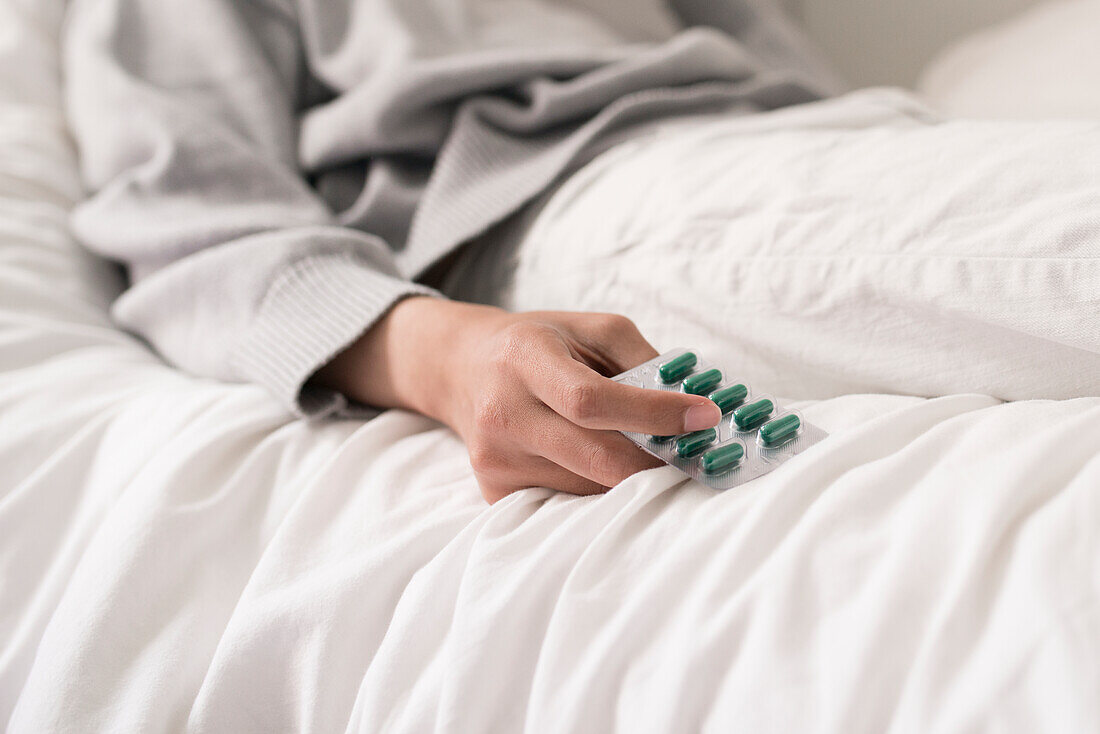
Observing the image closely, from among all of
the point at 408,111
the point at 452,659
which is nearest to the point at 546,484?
the point at 452,659

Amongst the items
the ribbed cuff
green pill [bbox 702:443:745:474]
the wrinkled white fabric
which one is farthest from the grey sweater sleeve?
green pill [bbox 702:443:745:474]

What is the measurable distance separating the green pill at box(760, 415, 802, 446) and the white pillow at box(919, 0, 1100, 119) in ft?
1.36

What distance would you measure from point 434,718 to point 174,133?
52 cm

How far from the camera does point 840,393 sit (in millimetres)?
441

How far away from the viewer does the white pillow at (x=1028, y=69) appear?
653 millimetres

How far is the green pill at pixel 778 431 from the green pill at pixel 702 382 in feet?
0.12

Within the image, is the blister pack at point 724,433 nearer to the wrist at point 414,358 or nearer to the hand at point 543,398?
the hand at point 543,398

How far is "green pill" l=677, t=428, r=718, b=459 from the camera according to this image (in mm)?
352

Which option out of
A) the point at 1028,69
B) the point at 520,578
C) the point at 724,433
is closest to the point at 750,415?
the point at 724,433

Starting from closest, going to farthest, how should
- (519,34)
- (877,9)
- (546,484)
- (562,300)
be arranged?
(546,484) < (562,300) < (519,34) < (877,9)

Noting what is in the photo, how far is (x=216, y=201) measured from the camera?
A: 626 mm

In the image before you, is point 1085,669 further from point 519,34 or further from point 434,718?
point 519,34

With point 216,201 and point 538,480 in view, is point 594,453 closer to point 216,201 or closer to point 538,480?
point 538,480

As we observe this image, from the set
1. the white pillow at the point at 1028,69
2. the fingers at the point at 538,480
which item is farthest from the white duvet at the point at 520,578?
the white pillow at the point at 1028,69
